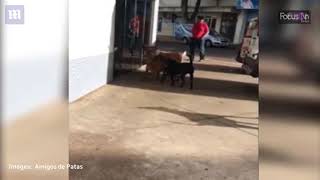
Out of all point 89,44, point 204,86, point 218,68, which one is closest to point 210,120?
point 89,44

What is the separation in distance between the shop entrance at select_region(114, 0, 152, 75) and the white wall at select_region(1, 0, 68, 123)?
7149 mm

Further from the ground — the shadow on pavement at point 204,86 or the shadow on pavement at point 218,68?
the shadow on pavement at point 204,86

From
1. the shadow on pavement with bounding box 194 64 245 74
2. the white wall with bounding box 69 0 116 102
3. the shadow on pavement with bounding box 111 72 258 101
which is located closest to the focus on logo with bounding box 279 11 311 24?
the white wall with bounding box 69 0 116 102

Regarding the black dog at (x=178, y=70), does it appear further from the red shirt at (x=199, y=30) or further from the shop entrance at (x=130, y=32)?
the red shirt at (x=199, y=30)

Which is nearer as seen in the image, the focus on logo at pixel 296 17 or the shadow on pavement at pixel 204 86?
the focus on logo at pixel 296 17

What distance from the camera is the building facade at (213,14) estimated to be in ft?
55.2

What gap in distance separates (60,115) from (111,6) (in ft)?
22.1

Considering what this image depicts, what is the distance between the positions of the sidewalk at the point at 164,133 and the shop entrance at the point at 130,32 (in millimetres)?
994

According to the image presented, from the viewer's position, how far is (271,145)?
2363 mm

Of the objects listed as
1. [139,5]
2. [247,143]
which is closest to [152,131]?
[247,143]

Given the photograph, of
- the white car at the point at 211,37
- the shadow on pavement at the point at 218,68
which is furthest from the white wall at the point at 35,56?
the white car at the point at 211,37

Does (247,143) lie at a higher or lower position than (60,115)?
lower

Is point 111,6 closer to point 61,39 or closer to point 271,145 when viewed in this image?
point 61,39

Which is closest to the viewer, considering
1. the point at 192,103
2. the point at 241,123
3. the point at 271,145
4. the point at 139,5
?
the point at 271,145
